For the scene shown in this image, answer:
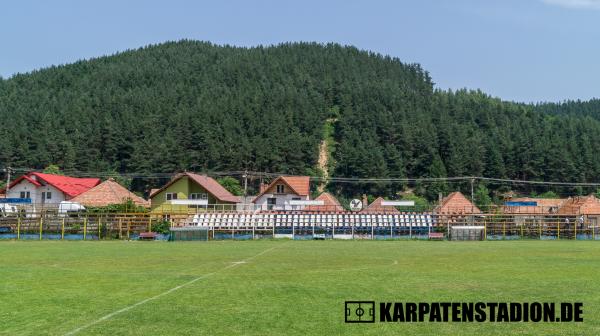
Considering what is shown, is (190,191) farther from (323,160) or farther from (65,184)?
(323,160)

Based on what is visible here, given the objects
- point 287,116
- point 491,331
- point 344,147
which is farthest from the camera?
point 287,116

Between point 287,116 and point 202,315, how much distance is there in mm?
171410

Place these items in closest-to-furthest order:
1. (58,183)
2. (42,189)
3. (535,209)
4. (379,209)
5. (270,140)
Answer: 1. (58,183)
2. (42,189)
3. (379,209)
4. (535,209)
5. (270,140)

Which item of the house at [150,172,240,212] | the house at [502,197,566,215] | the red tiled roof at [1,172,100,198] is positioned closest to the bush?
the house at [150,172,240,212]

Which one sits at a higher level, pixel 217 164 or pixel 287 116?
pixel 287 116

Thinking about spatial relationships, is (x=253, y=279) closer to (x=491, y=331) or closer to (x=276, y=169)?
(x=491, y=331)

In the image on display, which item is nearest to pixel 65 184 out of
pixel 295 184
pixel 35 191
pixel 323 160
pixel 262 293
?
pixel 35 191

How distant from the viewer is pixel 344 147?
6619 inches

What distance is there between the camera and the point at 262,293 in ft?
52.7

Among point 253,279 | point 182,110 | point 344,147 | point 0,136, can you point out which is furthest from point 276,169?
point 253,279

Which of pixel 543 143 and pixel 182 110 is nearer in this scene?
pixel 543 143

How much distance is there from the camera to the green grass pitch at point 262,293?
11.5 metres

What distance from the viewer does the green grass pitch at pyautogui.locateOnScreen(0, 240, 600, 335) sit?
37.6 feet

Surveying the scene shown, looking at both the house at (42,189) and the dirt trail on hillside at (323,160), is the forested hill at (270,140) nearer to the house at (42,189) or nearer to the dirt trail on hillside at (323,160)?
the dirt trail on hillside at (323,160)
